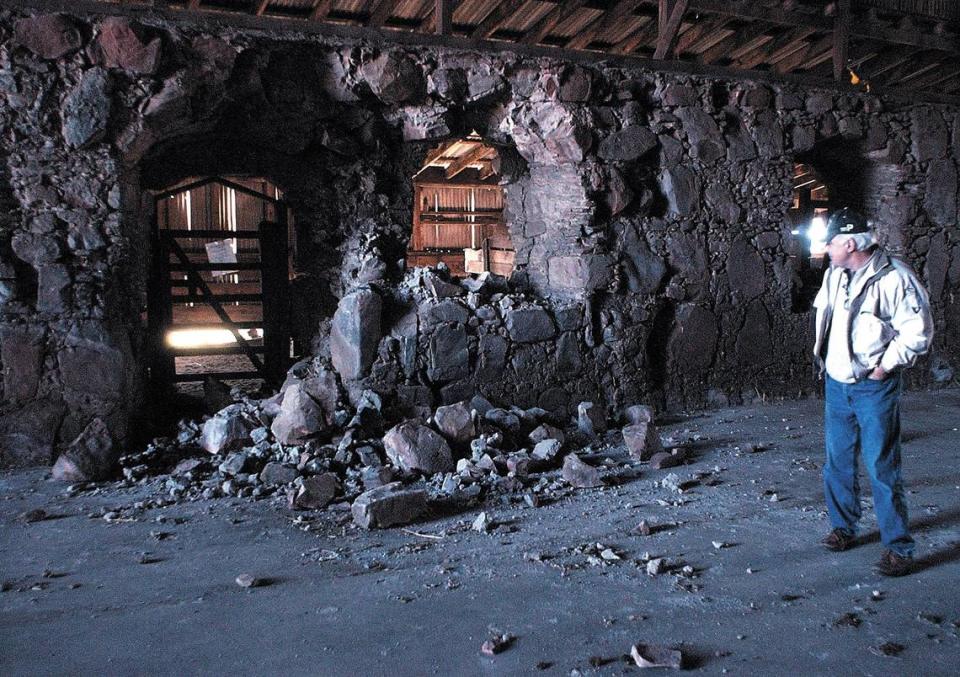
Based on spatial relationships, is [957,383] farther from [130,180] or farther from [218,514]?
[130,180]

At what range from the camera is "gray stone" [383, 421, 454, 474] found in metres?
4.49

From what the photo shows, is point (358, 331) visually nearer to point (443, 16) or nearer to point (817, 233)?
point (443, 16)

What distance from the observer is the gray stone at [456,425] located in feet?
15.8

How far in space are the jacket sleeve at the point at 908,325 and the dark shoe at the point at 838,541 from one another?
2.72 ft

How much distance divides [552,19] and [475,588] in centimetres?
493

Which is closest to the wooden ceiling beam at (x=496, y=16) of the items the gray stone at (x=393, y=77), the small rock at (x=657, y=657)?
the gray stone at (x=393, y=77)

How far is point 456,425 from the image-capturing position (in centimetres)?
484

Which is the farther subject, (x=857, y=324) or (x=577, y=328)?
(x=577, y=328)

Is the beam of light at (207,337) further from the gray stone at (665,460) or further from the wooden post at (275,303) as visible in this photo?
the gray stone at (665,460)

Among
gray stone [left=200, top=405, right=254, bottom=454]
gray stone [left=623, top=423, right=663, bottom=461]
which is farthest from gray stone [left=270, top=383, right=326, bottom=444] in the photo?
gray stone [left=623, top=423, right=663, bottom=461]

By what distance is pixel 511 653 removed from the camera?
2.42 m

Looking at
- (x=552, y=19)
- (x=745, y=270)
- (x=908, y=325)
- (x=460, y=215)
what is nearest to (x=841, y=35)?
(x=745, y=270)

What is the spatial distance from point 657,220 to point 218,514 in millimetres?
4203

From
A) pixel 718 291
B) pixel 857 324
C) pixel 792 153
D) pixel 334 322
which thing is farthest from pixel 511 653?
pixel 792 153
